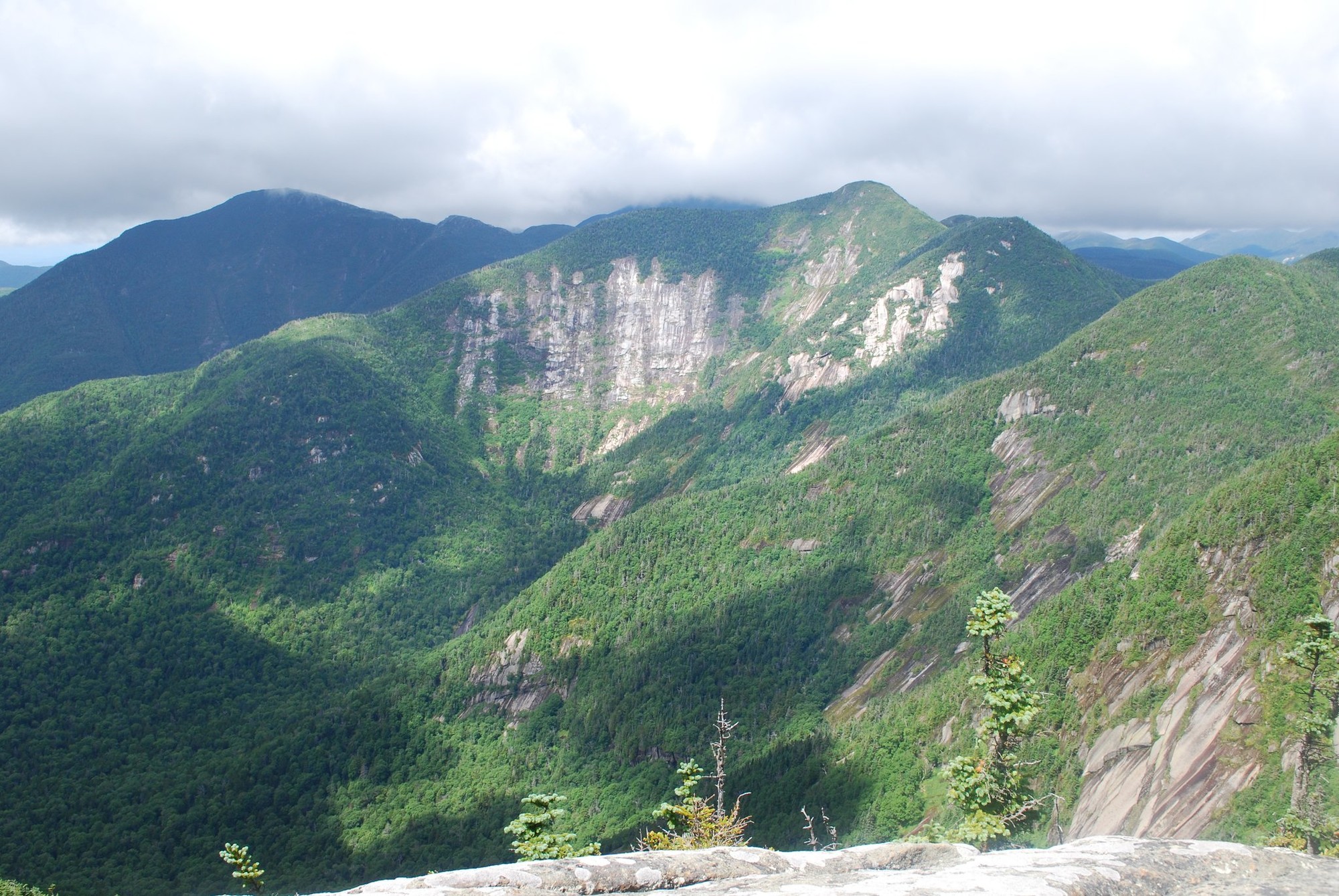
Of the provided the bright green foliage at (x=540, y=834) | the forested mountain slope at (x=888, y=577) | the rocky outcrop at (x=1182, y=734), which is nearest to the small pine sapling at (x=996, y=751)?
the bright green foliage at (x=540, y=834)

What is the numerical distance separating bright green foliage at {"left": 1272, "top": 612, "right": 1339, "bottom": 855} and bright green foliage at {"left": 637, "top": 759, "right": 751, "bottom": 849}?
995 inches

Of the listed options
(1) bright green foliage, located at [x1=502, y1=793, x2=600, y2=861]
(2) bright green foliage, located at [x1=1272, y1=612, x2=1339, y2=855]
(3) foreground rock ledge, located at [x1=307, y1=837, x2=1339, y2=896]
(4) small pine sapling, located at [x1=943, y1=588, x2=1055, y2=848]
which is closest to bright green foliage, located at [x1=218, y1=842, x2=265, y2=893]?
(1) bright green foliage, located at [x1=502, y1=793, x2=600, y2=861]

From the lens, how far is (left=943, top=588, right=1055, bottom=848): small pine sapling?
34.5 meters

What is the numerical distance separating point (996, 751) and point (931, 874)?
18.9 metres

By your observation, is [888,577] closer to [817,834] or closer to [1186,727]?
[817,834]

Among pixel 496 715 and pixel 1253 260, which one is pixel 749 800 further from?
pixel 1253 260

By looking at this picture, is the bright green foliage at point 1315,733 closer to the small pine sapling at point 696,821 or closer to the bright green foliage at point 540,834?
the small pine sapling at point 696,821

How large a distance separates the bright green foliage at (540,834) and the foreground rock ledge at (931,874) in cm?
1942

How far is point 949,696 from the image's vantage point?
10175 cm

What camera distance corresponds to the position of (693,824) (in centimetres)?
4344

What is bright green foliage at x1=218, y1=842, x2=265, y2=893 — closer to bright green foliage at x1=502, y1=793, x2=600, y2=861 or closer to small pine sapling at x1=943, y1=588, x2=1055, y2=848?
bright green foliage at x1=502, y1=793, x2=600, y2=861

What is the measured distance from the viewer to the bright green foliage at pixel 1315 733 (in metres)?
35.8

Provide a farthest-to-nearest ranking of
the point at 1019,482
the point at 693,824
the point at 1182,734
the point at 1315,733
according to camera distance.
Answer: the point at 1019,482, the point at 1182,734, the point at 693,824, the point at 1315,733

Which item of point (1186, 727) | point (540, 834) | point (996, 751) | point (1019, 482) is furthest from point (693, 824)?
point (1019, 482)
